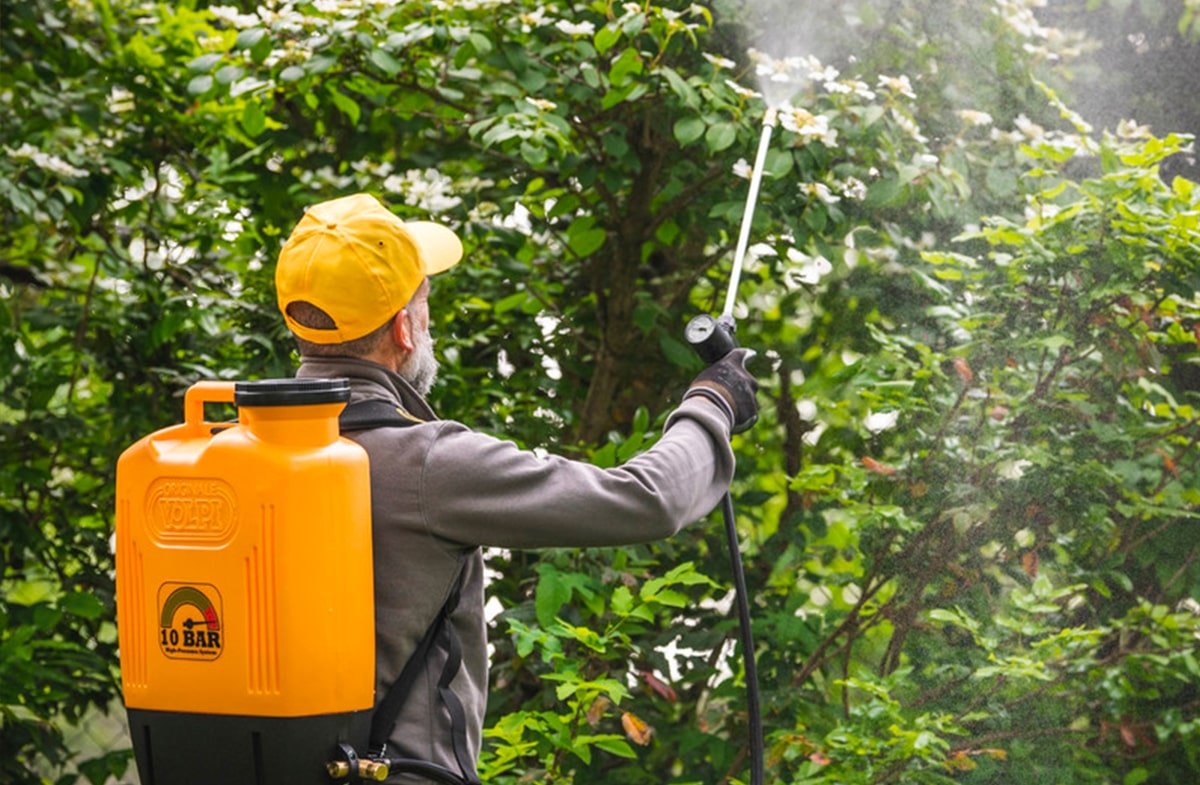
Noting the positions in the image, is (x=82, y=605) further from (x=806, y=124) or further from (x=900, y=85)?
(x=900, y=85)

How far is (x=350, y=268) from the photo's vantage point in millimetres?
1710

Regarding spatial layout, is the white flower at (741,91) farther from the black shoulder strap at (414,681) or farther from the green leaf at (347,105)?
the black shoulder strap at (414,681)

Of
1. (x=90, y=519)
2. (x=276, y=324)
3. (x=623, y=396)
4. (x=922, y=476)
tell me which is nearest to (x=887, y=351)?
(x=922, y=476)

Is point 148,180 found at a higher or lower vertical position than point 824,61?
lower

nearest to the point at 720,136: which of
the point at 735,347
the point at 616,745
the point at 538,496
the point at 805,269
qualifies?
the point at 805,269

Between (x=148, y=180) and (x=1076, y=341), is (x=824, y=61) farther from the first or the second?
(x=148, y=180)

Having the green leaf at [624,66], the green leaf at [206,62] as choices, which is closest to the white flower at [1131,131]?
the green leaf at [624,66]

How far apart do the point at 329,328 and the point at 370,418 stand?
146 mm

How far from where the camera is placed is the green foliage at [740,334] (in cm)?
270

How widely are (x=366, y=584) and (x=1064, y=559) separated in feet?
5.68

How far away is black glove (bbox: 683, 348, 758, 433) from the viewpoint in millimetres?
1774

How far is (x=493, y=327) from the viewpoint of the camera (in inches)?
128

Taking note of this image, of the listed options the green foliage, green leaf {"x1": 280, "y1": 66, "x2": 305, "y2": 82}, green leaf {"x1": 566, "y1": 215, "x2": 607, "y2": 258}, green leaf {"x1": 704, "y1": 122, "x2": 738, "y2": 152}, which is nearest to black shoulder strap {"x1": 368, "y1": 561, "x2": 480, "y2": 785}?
the green foliage

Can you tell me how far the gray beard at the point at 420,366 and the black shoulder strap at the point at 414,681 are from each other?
0.11 meters
